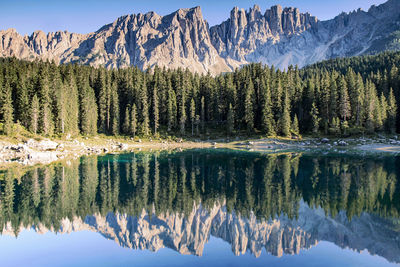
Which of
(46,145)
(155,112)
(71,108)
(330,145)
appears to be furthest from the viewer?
(155,112)

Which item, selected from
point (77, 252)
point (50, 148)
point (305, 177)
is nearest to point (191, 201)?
point (77, 252)

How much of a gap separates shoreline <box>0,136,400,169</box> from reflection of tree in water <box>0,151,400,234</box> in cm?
1389

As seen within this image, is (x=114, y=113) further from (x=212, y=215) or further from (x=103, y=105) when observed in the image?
(x=212, y=215)

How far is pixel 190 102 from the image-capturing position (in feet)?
322

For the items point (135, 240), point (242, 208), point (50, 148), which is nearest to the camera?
point (135, 240)

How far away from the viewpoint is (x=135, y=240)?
19.4 m

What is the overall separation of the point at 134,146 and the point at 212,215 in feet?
202

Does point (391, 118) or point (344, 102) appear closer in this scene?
point (391, 118)

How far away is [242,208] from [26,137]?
57.4 m

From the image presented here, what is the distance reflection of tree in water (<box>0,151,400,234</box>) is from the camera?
Result: 2475 centimetres

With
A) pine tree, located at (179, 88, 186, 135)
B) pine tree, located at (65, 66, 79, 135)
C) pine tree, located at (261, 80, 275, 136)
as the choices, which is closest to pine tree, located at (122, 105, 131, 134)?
pine tree, located at (65, 66, 79, 135)

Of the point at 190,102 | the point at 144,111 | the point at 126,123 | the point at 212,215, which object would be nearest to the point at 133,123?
the point at 126,123

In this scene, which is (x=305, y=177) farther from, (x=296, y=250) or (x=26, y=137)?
(x=26, y=137)

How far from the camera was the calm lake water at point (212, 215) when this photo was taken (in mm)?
17312
